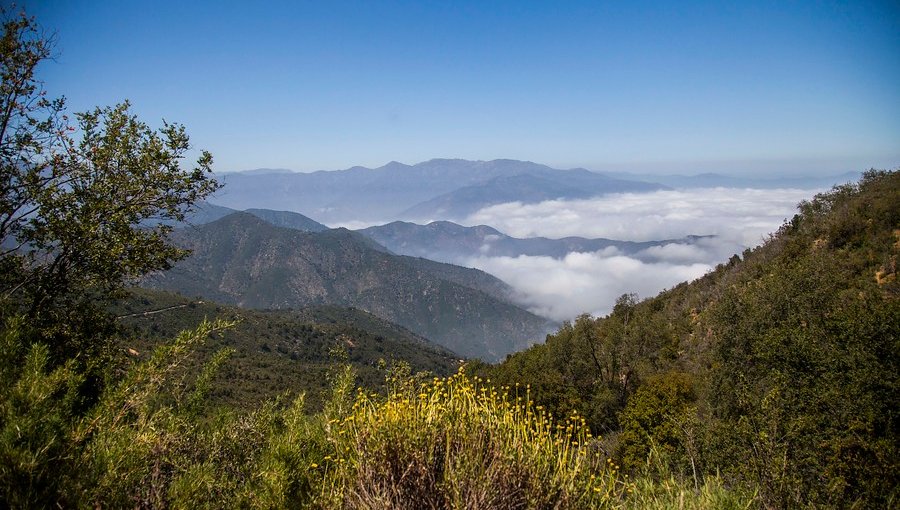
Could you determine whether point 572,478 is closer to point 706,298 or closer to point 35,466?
point 35,466

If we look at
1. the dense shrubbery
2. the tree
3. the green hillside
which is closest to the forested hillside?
the dense shrubbery

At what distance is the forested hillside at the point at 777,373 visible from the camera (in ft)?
41.8

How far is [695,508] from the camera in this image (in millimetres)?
6301

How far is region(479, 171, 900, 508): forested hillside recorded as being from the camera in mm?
12727

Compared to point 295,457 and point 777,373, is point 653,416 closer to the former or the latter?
point 777,373

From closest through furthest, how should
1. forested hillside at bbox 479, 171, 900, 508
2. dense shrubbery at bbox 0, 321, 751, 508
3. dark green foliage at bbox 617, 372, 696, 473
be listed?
dense shrubbery at bbox 0, 321, 751, 508 < forested hillside at bbox 479, 171, 900, 508 < dark green foliage at bbox 617, 372, 696, 473

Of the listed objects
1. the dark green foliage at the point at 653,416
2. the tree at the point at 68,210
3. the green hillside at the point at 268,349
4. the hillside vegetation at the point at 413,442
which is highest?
the tree at the point at 68,210

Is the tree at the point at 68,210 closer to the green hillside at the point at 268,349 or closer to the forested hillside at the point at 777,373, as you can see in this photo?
the forested hillside at the point at 777,373

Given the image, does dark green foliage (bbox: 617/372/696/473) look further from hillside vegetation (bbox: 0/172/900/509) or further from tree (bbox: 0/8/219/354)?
tree (bbox: 0/8/219/354)

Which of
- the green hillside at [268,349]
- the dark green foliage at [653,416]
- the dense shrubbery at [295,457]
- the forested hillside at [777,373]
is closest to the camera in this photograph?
the dense shrubbery at [295,457]

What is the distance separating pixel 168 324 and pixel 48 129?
106939 millimetres

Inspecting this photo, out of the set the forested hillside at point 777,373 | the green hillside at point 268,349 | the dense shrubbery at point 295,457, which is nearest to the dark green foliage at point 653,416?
the forested hillside at point 777,373

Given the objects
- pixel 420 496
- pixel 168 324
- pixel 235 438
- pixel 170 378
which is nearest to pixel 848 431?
pixel 420 496

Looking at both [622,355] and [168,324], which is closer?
[622,355]
